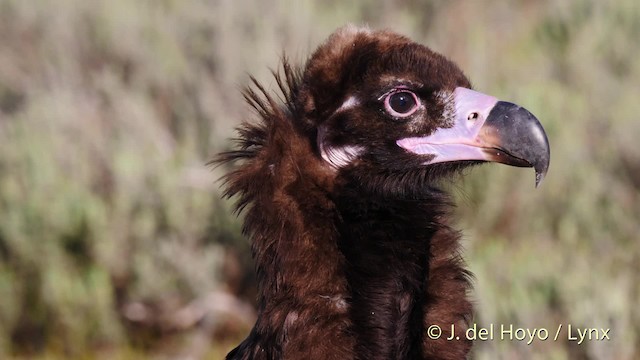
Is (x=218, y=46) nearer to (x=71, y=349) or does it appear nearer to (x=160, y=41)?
(x=160, y=41)

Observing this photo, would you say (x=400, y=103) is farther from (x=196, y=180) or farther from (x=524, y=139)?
(x=196, y=180)

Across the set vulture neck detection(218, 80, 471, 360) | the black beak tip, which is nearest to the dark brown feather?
vulture neck detection(218, 80, 471, 360)

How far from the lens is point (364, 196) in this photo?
3129 millimetres

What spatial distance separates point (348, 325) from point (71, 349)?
8.46ft

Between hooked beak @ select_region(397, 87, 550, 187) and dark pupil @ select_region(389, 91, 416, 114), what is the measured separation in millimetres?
93

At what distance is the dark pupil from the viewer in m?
3.07

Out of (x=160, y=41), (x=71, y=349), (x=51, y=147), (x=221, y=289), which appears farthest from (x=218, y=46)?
(x=71, y=349)

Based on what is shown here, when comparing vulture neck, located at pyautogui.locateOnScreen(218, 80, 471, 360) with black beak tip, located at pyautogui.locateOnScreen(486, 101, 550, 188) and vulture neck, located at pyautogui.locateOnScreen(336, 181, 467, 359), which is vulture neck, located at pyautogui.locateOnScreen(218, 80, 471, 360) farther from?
black beak tip, located at pyautogui.locateOnScreen(486, 101, 550, 188)

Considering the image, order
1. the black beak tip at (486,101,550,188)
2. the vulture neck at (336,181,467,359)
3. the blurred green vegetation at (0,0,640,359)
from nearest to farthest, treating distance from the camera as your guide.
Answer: the black beak tip at (486,101,550,188) → the vulture neck at (336,181,467,359) → the blurred green vegetation at (0,0,640,359)

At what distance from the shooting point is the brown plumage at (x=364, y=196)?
117 inches

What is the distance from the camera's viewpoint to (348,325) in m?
3.01

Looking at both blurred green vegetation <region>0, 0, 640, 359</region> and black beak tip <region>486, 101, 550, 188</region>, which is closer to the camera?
black beak tip <region>486, 101, 550, 188</region>

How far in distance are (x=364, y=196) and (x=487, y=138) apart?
360 mm

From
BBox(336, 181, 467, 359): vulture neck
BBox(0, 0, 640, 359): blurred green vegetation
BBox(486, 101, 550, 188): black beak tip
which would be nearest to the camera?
BBox(486, 101, 550, 188): black beak tip
